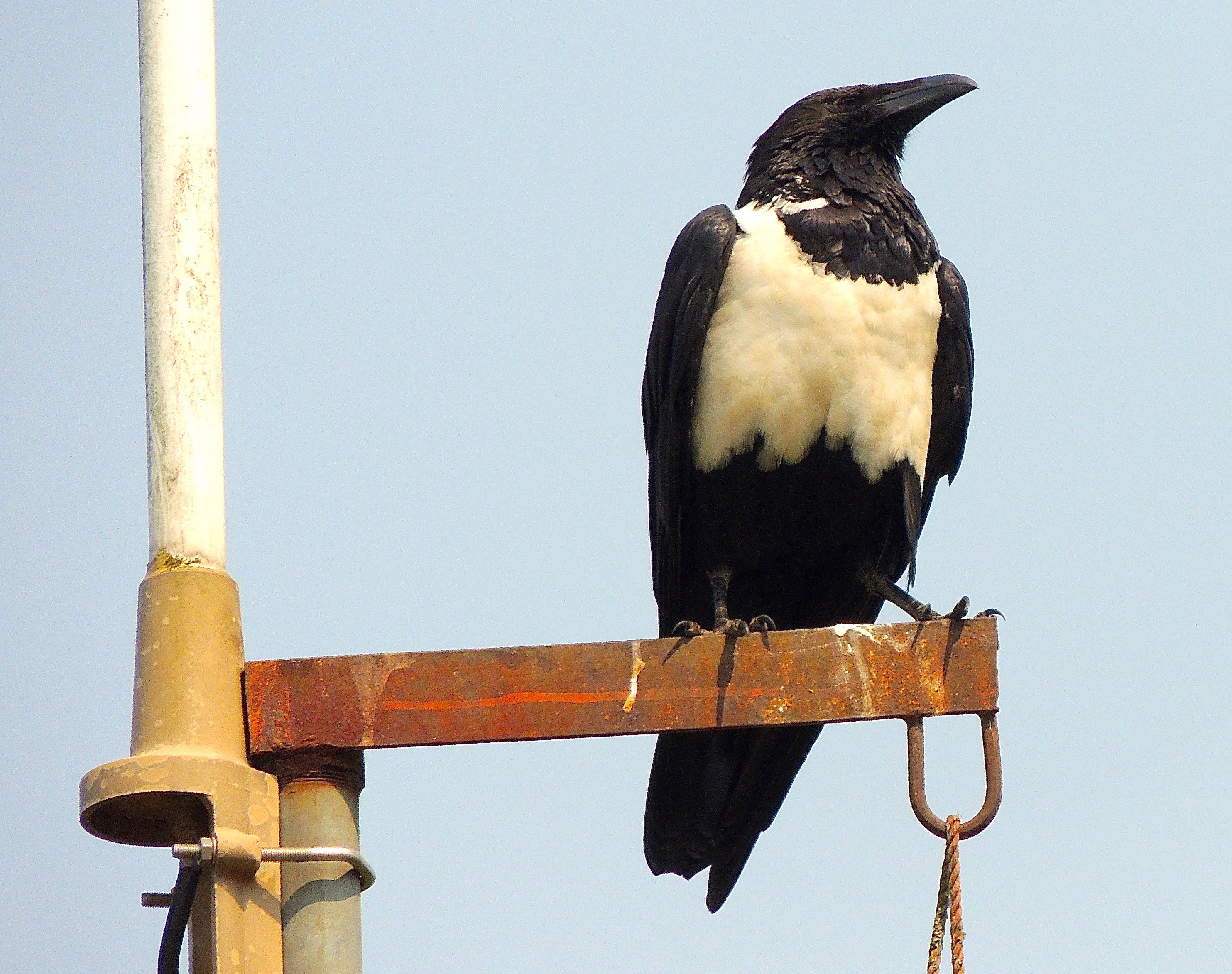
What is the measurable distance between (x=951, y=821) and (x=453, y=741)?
1.11m

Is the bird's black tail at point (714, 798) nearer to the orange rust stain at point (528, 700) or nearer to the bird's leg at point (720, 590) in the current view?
the bird's leg at point (720, 590)

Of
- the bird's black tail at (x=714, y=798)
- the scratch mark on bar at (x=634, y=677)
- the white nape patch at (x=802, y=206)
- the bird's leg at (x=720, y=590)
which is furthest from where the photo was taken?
the white nape patch at (x=802, y=206)

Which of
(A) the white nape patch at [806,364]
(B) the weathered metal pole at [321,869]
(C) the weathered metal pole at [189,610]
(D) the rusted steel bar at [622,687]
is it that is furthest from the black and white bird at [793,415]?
(C) the weathered metal pole at [189,610]

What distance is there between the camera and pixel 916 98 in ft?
22.5

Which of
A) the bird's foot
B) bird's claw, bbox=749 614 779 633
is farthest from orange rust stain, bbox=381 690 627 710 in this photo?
bird's claw, bbox=749 614 779 633

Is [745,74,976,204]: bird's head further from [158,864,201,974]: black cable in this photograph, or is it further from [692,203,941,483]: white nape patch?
[158,864,201,974]: black cable

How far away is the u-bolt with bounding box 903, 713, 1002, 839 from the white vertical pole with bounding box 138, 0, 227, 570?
162 centimetres

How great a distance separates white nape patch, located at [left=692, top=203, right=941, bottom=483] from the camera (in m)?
5.90

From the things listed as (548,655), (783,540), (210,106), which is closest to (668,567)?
(783,540)

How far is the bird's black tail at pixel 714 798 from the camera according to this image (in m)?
5.45

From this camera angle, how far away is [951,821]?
388 cm

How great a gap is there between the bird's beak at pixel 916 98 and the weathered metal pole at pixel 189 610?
3597 millimetres

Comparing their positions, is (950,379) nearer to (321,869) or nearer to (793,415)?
(793,415)

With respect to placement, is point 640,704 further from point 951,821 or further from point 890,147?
point 890,147
